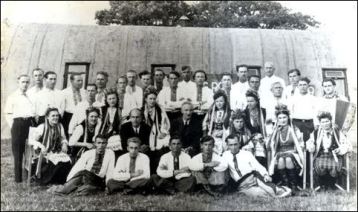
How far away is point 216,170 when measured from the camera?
674cm

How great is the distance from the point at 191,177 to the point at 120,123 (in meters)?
1.27

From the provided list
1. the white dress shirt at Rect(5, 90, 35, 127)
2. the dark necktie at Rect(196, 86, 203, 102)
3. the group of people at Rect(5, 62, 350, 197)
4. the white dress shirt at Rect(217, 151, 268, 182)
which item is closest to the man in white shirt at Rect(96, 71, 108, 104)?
the group of people at Rect(5, 62, 350, 197)

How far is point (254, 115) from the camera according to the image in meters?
6.89

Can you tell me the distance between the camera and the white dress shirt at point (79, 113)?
6.84 metres

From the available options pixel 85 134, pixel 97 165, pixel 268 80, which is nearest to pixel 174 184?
pixel 97 165

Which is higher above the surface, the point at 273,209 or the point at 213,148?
the point at 213,148

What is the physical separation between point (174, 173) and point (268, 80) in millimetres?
1946

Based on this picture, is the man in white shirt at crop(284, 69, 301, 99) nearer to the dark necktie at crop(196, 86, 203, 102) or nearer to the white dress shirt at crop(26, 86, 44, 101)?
the dark necktie at crop(196, 86, 203, 102)

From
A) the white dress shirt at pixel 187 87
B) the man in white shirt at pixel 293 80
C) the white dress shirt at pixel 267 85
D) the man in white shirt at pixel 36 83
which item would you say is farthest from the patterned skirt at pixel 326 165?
the man in white shirt at pixel 36 83

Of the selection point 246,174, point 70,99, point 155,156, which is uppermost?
point 70,99

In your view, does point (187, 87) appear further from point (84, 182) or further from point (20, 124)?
point (20, 124)

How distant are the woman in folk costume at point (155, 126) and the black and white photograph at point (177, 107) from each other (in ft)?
0.05

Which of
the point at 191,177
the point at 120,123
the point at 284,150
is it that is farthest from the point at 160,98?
the point at 284,150

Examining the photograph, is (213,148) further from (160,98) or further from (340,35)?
(340,35)
